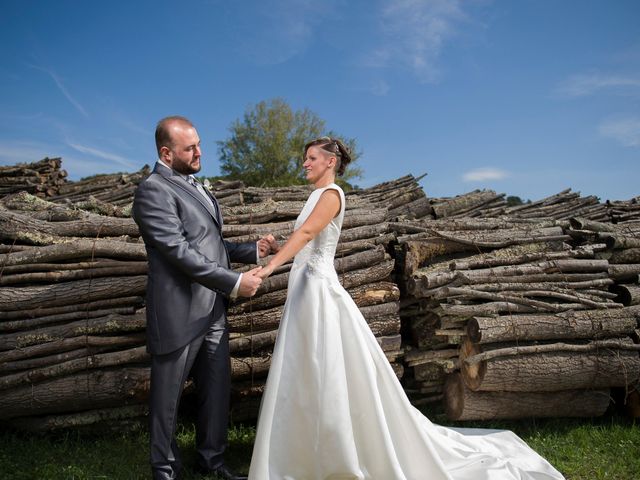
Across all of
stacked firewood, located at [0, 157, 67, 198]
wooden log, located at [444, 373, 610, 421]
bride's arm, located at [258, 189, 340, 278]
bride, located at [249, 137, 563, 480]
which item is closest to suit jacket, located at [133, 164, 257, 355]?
bride's arm, located at [258, 189, 340, 278]

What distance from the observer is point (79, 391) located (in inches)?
179

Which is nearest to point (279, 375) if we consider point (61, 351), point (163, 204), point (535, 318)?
point (163, 204)

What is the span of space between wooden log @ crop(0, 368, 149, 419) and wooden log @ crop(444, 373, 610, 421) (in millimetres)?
3188

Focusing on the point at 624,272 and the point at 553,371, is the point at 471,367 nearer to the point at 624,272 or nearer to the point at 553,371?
the point at 553,371

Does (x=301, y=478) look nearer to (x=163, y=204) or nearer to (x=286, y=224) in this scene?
(x=163, y=204)

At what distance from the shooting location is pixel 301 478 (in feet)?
11.0

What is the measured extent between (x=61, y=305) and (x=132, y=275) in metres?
Result: 0.75

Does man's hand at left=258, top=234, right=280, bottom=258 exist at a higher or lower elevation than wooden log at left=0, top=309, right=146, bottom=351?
higher

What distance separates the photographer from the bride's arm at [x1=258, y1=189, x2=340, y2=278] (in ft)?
11.7

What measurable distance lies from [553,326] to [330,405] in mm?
2944

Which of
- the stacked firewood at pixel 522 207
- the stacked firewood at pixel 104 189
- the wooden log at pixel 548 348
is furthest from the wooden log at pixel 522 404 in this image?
the stacked firewood at pixel 104 189

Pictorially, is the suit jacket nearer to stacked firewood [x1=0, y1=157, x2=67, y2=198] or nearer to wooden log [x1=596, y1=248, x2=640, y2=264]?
wooden log [x1=596, y1=248, x2=640, y2=264]

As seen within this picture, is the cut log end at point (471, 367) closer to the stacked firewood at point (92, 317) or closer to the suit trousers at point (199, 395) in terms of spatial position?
the stacked firewood at point (92, 317)

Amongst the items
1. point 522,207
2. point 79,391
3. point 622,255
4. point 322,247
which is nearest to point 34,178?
point 79,391
